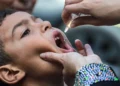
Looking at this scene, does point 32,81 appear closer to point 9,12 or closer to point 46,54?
point 46,54

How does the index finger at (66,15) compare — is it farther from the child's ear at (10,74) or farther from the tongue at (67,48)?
the child's ear at (10,74)

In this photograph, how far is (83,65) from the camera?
1104mm

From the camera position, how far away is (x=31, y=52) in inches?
49.2

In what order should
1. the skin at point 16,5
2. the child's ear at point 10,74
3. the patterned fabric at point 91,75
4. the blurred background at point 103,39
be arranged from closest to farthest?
the patterned fabric at point 91,75 < the child's ear at point 10,74 < the skin at point 16,5 < the blurred background at point 103,39

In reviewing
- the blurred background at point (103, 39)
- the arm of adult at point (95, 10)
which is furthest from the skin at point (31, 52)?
the blurred background at point (103, 39)

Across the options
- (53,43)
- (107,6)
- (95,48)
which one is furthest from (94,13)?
(95,48)

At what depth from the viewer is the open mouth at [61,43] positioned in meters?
1.28

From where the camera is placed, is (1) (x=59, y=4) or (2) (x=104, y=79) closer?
(2) (x=104, y=79)

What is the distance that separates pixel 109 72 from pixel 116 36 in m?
0.51

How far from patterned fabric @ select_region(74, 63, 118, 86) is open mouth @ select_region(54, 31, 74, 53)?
0.63ft

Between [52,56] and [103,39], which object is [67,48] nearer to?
[52,56]

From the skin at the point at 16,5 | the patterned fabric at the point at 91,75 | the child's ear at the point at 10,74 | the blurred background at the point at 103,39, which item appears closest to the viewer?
→ the patterned fabric at the point at 91,75

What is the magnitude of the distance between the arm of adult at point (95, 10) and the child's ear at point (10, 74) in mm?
251

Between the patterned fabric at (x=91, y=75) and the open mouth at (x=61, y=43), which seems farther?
the open mouth at (x=61, y=43)
